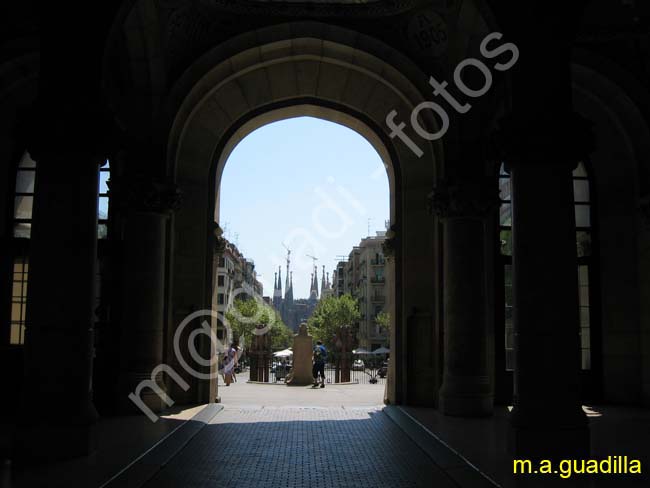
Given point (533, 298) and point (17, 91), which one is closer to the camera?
point (533, 298)

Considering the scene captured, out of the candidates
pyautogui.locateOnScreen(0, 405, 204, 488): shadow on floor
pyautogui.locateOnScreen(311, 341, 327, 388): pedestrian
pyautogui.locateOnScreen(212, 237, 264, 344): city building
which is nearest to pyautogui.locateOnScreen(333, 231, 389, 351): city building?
pyautogui.locateOnScreen(212, 237, 264, 344): city building

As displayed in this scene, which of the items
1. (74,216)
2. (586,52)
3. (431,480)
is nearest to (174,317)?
(74,216)

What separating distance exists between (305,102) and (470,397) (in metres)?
9.47

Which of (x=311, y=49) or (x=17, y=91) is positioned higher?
(x=311, y=49)

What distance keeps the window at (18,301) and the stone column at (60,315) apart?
8.00m

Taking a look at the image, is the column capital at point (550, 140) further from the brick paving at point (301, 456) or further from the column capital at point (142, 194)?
the column capital at point (142, 194)

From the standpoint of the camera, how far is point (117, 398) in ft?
51.9

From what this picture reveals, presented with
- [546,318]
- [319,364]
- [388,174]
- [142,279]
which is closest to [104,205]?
[142,279]

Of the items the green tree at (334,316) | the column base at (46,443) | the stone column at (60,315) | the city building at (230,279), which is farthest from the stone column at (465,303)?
the city building at (230,279)

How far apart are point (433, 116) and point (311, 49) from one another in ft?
11.7

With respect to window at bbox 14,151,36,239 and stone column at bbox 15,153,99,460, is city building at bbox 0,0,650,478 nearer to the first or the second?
window at bbox 14,151,36,239

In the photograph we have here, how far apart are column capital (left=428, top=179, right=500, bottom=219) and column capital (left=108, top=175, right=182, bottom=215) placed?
20.3 feet

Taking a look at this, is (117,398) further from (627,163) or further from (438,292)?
(627,163)

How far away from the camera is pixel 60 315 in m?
10.5
